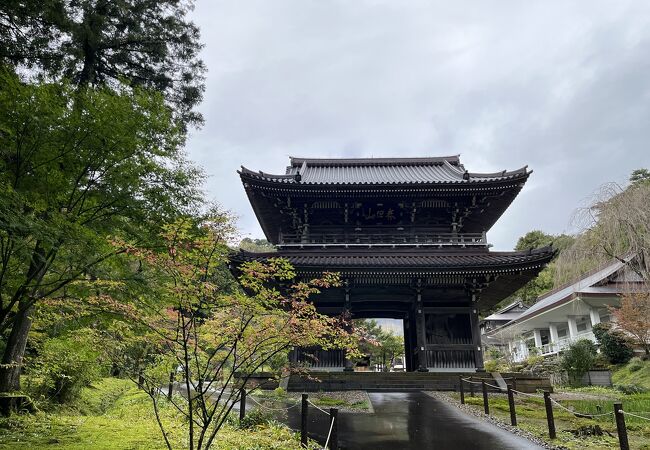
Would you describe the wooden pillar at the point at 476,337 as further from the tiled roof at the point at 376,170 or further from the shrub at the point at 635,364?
the shrub at the point at 635,364

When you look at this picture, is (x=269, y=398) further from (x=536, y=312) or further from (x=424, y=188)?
(x=536, y=312)

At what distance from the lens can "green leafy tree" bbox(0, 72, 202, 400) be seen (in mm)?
6625

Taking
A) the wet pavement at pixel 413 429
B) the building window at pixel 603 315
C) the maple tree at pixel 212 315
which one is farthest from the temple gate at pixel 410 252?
the building window at pixel 603 315

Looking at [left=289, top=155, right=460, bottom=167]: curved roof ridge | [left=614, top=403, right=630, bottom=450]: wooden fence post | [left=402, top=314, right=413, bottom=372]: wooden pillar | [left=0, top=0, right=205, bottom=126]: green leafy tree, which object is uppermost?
[left=289, top=155, right=460, bottom=167]: curved roof ridge

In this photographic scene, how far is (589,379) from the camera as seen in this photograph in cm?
1914

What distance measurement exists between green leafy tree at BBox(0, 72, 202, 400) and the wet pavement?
557 cm

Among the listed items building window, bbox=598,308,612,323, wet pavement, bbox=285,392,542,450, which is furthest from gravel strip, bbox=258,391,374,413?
building window, bbox=598,308,612,323

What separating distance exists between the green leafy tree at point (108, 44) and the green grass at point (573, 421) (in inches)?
486

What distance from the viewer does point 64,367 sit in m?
10.4

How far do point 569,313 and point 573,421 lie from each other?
26.4m

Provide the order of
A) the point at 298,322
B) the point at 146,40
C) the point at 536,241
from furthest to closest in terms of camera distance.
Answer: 1. the point at 536,241
2. the point at 146,40
3. the point at 298,322

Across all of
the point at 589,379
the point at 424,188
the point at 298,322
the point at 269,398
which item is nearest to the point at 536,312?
the point at 589,379

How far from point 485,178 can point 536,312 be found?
20.4 metres

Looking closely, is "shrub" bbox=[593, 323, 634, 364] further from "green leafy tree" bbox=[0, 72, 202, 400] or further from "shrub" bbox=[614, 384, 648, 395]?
"green leafy tree" bbox=[0, 72, 202, 400]
